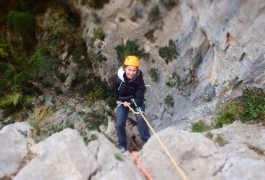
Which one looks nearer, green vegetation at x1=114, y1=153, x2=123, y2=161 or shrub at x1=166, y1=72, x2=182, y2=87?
green vegetation at x1=114, y1=153, x2=123, y2=161

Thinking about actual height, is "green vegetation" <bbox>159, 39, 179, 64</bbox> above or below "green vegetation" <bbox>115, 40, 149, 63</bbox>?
below

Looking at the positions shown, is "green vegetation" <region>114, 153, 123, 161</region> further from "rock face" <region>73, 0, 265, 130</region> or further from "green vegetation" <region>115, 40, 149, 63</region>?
"green vegetation" <region>115, 40, 149, 63</region>

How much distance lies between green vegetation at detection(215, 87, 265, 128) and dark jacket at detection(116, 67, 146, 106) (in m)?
2.32

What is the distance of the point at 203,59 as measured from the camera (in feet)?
36.9

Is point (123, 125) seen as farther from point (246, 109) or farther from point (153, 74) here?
point (153, 74)

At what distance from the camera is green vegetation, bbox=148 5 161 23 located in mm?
13867

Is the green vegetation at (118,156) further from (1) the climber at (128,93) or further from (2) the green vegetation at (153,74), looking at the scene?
(2) the green vegetation at (153,74)

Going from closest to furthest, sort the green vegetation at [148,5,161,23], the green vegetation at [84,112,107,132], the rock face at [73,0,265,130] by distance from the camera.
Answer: the rock face at [73,0,265,130] → the green vegetation at [84,112,107,132] → the green vegetation at [148,5,161,23]

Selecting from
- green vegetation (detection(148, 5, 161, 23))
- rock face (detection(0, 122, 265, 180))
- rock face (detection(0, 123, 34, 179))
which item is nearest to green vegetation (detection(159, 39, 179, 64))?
green vegetation (detection(148, 5, 161, 23))

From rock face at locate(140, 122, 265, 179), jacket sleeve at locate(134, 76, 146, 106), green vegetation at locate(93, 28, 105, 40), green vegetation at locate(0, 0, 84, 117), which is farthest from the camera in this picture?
green vegetation at locate(93, 28, 105, 40)

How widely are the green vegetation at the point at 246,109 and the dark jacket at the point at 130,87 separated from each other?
232 cm

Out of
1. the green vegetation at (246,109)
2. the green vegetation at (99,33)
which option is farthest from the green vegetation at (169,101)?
the green vegetation at (99,33)

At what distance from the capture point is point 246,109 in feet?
21.0

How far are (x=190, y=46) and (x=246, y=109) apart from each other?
621cm
